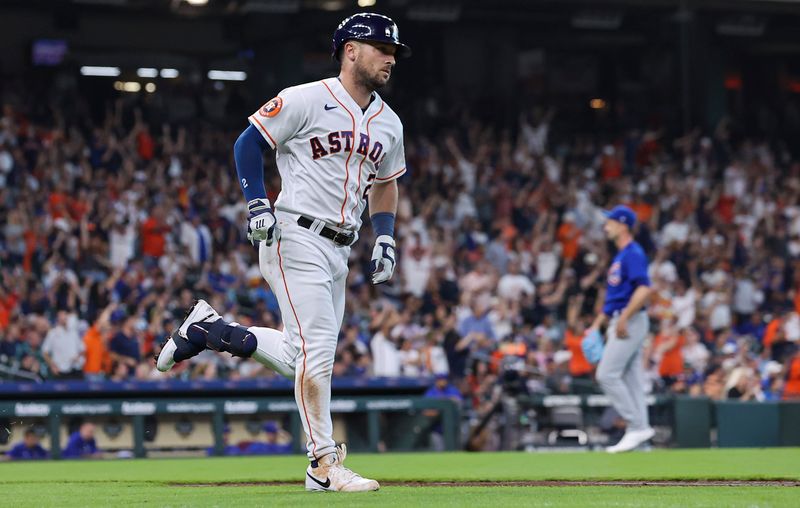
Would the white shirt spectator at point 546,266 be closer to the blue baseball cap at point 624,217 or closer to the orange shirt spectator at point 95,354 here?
the orange shirt spectator at point 95,354

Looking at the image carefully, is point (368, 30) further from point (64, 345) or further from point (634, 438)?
point (64, 345)

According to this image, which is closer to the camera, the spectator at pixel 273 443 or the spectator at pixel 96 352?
the spectator at pixel 273 443

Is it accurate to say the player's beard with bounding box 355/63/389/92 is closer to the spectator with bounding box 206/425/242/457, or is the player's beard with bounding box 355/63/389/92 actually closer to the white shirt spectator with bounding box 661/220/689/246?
the spectator with bounding box 206/425/242/457

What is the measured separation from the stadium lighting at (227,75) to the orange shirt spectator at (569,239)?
8227 mm

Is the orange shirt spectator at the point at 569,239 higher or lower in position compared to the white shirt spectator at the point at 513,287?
higher

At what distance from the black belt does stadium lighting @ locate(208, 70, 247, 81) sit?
69.5 ft

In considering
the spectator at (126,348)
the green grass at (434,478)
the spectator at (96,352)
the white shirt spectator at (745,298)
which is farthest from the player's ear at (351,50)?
the white shirt spectator at (745,298)

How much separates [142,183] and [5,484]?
13488 mm

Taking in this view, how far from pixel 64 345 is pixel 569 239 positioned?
9.73 meters

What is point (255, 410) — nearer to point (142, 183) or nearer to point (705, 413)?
point (705, 413)

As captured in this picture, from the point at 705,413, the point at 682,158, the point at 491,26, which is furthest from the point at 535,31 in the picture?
the point at 705,413

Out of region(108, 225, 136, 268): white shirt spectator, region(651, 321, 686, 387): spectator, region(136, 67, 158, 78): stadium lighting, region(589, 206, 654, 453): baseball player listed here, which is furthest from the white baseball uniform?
region(136, 67, 158, 78): stadium lighting

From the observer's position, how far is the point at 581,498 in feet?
20.1

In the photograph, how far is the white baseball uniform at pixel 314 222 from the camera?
6664 millimetres
